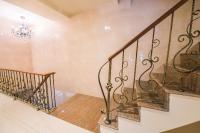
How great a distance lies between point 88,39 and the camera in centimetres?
373

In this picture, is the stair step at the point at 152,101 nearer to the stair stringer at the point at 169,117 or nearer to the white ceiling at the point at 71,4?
the stair stringer at the point at 169,117

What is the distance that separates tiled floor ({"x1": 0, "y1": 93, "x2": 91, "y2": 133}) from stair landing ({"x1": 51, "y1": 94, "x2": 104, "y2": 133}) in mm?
153

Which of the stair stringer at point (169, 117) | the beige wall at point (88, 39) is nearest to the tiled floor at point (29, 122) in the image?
the stair stringer at point (169, 117)

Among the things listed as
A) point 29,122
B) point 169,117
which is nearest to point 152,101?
point 169,117

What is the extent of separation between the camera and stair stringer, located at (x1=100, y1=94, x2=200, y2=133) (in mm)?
1266

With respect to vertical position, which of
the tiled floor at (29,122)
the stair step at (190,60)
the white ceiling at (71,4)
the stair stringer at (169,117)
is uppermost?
the white ceiling at (71,4)

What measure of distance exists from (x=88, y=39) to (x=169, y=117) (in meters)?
2.92

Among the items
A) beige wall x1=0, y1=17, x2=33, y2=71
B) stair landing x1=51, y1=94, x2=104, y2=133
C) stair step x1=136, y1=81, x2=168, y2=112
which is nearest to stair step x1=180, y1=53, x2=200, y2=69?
stair step x1=136, y1=81, x2=168, y2=112

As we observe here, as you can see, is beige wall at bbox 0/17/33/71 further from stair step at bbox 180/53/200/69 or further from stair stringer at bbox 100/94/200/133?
stair step at bbox 180/53/200/69

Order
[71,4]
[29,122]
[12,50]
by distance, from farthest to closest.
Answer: [12,50]
[71,4]
[29,122]

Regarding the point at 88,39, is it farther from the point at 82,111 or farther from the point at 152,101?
the point at 152,101

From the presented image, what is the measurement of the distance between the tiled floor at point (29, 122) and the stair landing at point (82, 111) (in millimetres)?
153

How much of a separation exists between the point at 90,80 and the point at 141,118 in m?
2.41

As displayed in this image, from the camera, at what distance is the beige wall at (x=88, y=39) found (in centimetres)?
297
